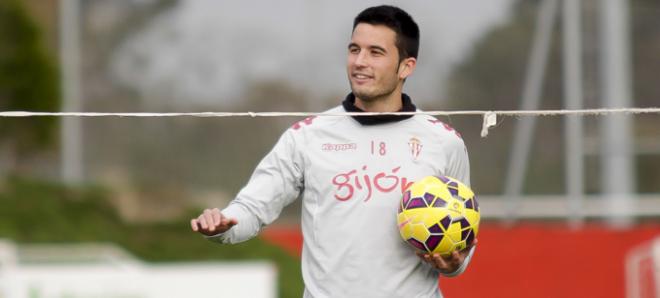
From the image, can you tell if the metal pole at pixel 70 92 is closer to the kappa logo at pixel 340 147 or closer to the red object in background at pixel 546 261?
the red object in background at pixel 546 261

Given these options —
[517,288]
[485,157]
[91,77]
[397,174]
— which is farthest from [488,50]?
[397,174]

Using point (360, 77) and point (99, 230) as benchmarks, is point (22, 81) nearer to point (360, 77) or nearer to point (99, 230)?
point (99, 230)

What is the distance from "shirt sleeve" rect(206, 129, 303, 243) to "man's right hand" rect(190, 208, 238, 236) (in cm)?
19

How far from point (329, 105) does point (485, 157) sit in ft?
5.64

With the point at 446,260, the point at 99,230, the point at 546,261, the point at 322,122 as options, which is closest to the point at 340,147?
the point at 322,122

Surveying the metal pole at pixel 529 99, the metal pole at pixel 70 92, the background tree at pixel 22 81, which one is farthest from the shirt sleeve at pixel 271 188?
the metal pole at pixel 529 99

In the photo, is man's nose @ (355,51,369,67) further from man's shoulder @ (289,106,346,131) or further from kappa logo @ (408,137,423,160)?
kappa logo @ (408,137,423,160)

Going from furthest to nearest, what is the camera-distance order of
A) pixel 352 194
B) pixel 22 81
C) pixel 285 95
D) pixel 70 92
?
pixel 285 95 < pixel 70 92 < pixel 22 81 < pixel 352 194

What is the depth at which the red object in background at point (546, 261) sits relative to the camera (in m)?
13.2

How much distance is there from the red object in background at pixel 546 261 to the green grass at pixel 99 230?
0.35 metres

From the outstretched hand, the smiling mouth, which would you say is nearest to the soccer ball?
the outstretched hand

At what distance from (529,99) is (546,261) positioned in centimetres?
189

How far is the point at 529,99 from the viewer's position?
48.0ft

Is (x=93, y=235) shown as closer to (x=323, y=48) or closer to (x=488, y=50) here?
(x=323, y=48)
